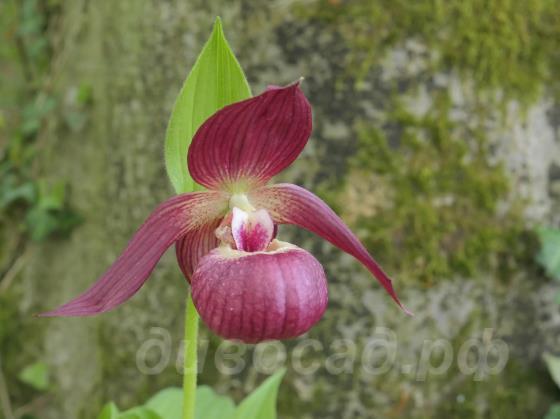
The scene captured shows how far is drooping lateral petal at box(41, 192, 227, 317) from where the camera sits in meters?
0.80

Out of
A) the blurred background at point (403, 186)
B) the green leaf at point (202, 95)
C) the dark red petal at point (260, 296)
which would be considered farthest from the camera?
the blurred background at point (403, 186)

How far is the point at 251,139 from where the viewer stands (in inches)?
32.8

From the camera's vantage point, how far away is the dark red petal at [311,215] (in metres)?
0.87

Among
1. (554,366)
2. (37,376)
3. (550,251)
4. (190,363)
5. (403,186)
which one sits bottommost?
(37,376)

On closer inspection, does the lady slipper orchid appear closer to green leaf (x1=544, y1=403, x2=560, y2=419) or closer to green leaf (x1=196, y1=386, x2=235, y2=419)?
green leaf (x1=196, y1=386, x2=235, y2=419)

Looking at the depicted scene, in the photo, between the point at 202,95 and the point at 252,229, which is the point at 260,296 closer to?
the point at 252,229

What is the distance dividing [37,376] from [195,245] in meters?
1.38

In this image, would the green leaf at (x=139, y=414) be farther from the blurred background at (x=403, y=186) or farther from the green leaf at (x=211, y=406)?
the blurred background at (x=403, y=186)

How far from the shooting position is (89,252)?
195 centimetres

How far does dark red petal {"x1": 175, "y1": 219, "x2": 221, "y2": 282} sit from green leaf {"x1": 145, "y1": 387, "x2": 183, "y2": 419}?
0.34m

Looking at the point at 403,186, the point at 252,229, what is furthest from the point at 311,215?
the point at 403,186

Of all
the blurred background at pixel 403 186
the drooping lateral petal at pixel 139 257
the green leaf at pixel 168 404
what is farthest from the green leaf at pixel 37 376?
the drooping lateral petal at pixel 139 257

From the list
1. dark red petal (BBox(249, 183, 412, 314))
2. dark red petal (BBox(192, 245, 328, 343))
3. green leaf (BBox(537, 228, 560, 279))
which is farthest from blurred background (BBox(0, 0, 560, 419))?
dark red petal (BBox(192, 245, 328, 343))

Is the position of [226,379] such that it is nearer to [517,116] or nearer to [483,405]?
[483,405]
